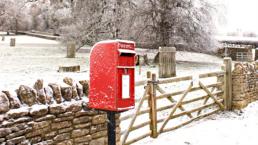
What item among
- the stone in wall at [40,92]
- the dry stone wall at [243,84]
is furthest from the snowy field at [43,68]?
the dry stone wall at [243,84]

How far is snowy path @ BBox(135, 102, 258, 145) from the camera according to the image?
7055 millimetres

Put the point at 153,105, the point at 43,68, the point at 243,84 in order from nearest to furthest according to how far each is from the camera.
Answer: the point at 153,105 < the point at 243,84 < the point at 43,68

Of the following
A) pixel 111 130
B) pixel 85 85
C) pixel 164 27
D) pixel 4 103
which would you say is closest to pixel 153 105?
pixel 85 85

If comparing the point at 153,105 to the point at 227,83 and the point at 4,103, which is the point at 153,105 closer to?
the point at 4,103

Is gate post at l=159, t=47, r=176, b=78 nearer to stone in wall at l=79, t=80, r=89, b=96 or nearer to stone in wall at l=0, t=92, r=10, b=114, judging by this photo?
stone in wall at l=79, t=80, r=89, b=96

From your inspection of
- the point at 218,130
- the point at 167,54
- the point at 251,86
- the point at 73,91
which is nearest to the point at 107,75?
the point at 73,91

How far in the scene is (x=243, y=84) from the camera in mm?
10070

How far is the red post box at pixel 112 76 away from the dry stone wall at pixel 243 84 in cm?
636

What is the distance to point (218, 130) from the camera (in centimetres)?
805

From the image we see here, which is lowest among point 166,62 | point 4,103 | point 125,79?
point 4,103

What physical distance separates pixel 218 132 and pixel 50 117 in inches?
173

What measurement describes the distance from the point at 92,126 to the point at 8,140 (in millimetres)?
1392

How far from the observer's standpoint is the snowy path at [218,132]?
23.1 feet

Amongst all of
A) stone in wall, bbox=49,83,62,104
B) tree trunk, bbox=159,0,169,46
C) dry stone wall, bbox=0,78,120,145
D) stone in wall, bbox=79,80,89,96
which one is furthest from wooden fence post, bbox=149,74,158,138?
tree trunk, bbox=159,0,169,46
